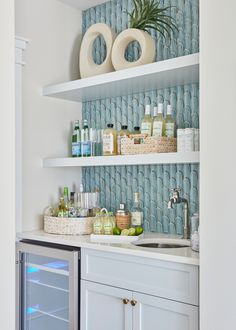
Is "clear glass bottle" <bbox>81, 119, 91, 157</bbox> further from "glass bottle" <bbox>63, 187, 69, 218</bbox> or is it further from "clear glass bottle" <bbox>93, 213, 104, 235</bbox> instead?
"clear glass bottle" <bbox>93, 213, 104, 235</bbox>

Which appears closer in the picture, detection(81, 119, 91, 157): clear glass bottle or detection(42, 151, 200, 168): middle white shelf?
detection(42, 151, 200, 168): middle white shelf

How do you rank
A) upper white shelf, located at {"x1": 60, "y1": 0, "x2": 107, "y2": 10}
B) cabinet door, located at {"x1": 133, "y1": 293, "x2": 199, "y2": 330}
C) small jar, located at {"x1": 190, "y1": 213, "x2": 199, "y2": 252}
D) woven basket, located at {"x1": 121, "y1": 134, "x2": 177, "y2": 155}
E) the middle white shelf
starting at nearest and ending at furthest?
cabinet door, located at {"x1": 133, "y1": 293, "x2": 199, "y2": 330}
small jar, located at {"x1": 190, "y1": 213, "x2": 199, "y2": 252}
the middle white shelf
woven basket, located at {"x1": 121, "y1": 134, "x2": 177, "y2": 155}
upper white shelf, located at {"x1": 60, "y1": 0, "x2": 107, "y2": 10}

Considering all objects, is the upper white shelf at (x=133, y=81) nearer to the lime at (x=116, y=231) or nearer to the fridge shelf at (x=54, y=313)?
the lime at (x=116, y=231)

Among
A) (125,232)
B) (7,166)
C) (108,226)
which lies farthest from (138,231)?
(7,166)

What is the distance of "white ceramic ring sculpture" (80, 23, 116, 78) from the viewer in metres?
2.69

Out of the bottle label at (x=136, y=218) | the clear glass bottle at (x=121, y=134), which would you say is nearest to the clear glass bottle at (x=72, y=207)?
the bottle label at (x=136, y=218)

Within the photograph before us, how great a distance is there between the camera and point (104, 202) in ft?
9.65

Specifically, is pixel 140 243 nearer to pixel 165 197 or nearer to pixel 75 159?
pixel 165 197

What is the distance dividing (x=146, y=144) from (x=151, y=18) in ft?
2.63

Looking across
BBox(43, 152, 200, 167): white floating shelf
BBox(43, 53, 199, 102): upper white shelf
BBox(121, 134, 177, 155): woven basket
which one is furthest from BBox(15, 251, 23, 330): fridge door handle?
BBox(43, 53, 199, 102): upper white shelf

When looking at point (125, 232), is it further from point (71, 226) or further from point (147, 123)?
point (147, 123)

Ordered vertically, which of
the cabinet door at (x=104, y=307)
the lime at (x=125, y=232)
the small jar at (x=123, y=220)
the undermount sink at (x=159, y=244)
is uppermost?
the small jar at (x=123, y=220)

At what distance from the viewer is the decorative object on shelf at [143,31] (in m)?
2.44

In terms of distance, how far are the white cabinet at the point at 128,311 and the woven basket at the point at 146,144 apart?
785 millimetres
